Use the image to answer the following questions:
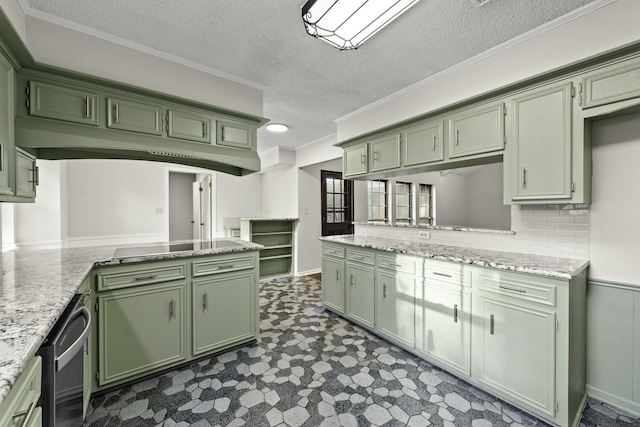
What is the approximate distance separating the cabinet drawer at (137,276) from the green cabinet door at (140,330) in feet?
0.15

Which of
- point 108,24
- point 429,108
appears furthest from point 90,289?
point 429,108

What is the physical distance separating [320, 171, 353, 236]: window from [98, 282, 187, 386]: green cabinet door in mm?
3750

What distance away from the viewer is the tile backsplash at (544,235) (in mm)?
2002

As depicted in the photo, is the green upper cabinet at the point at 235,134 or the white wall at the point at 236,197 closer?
the green upper cabinet at the point at 235,134

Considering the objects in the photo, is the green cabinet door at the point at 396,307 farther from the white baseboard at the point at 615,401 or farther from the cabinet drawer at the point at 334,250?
the white baseboard at the point at 615,401

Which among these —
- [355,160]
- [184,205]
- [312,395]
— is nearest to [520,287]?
[312,395]

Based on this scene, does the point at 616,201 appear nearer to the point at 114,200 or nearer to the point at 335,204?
the point at 335,204

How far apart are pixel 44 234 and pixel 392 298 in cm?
A: 400

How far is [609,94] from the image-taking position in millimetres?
1662

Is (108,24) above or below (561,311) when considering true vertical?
above

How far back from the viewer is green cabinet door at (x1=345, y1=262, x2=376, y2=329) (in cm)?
281

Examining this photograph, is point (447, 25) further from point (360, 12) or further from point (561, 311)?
point (561, 311)

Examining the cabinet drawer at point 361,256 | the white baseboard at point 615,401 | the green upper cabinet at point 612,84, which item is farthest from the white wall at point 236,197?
the white baseboard at point 615,401

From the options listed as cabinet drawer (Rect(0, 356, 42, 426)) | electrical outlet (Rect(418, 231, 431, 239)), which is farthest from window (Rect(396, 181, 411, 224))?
cabinet drawer (Rect(0, 356, 42, 426))
